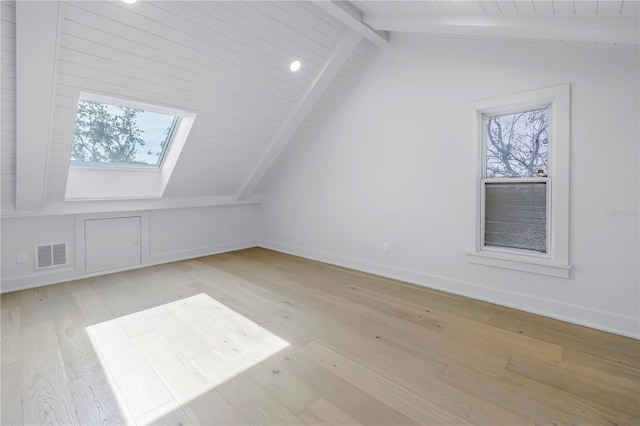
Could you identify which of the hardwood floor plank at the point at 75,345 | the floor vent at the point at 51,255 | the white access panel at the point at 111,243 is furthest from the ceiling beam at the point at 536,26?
the floor vent at the point at 51,255

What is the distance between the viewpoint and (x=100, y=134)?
3352mm

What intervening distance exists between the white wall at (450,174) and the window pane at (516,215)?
0.63 ft

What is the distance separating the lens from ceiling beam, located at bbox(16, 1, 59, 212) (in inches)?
76.2

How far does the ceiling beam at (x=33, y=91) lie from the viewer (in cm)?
194

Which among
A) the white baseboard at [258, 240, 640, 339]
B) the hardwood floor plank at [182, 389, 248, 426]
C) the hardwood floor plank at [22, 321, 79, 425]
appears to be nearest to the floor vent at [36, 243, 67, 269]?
the hardwood floor plank at [22, 321, 79, 425]

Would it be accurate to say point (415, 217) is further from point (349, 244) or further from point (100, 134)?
point (100, 134)

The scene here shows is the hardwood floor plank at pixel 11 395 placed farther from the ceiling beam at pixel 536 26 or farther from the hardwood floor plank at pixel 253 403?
the ceiling beam at pixel 536 26

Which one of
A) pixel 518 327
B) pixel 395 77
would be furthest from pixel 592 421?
pixel 395 77

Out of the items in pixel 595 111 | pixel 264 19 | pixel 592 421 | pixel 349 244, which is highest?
pixel 264 19

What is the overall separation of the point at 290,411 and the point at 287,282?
199cm

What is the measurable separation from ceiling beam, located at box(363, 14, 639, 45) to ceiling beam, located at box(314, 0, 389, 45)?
0.86 feet

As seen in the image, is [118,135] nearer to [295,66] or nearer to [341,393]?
[295,66]

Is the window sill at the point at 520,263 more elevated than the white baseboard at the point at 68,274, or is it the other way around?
the window sill at the point at 520,263

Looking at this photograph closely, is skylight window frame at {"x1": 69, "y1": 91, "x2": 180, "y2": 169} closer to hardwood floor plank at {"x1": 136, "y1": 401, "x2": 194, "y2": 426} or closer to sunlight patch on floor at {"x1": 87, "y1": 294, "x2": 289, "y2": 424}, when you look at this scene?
sunlight patch on floor at {"x1": 87, "y1": 294, "x2": 289, "y2": 424}
